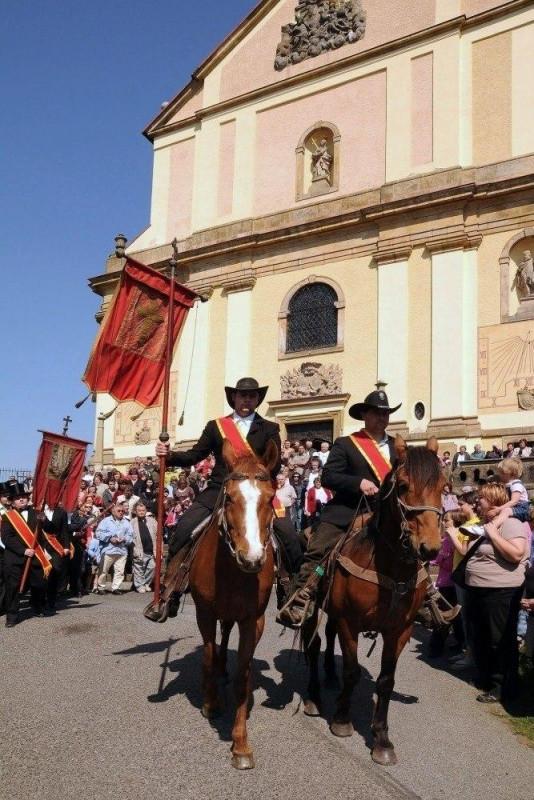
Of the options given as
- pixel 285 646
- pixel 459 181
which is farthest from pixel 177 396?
pixel 285 646

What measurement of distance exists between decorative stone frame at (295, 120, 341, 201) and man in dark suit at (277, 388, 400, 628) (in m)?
20.4

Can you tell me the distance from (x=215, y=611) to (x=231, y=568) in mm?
444

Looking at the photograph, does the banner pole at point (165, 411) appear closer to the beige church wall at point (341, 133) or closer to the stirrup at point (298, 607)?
the stirrup at point (298, 607)

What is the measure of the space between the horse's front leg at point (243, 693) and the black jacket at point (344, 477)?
1318mm

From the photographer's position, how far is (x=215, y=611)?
5.68m

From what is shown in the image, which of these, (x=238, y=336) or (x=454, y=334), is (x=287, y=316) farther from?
(x=454, y=334)

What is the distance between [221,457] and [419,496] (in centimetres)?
214

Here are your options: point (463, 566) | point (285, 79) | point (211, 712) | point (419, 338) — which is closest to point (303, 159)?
point (285, 79)

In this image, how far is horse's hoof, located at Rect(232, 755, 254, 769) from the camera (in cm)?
500

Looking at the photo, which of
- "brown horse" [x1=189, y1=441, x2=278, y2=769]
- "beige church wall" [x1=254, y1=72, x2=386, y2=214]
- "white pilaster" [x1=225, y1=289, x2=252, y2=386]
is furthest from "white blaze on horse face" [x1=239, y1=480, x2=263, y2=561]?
"beige church wall" [x1=254, y1=72, x2=386, y2=214]

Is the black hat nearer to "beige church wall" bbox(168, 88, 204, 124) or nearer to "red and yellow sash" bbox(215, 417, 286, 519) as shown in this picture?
"red and yellow sash" bbox(215, 417, 286, 519)

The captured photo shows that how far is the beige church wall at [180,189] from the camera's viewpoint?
96.2ft

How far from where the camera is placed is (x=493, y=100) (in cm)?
2266

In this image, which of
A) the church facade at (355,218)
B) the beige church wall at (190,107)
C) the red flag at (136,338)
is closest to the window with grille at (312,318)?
the church facade at (355,218)
